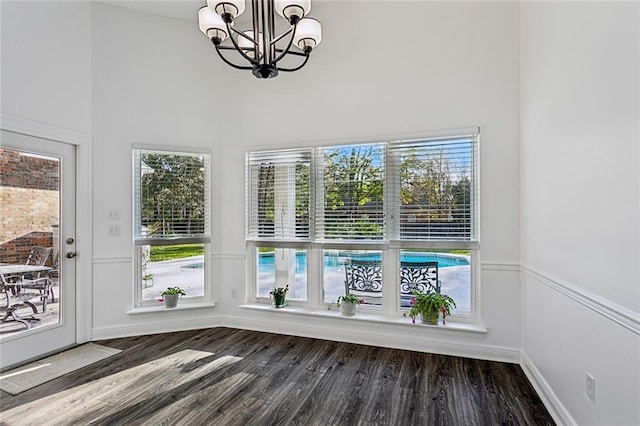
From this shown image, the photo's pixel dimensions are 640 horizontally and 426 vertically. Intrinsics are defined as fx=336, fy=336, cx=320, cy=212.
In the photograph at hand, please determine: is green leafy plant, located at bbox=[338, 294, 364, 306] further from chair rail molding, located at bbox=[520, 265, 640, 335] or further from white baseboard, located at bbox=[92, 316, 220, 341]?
chair rail molding, located at bbox=[520, 265, 640, 335]

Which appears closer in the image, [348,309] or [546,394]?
[546,394]

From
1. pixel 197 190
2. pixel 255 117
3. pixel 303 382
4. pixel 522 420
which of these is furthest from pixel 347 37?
pixel 522 420

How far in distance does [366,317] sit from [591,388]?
1941mm

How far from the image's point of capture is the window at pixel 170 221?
3.75m

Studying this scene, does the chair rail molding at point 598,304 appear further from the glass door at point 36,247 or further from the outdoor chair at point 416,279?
the glass door at point 36,247

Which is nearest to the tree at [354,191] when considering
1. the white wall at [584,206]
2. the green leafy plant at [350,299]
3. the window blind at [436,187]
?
the window blind at [436,187]

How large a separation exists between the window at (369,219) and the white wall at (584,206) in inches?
25.6

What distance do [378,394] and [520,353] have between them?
1.42 meters

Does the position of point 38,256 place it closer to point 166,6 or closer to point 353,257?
point 166,6

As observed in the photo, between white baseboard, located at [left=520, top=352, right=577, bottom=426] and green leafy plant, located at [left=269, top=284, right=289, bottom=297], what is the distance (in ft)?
7.70

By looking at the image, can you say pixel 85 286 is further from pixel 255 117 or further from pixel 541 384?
pixel 541 384

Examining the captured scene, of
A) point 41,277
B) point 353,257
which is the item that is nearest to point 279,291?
point 353,257

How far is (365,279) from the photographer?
3.56m

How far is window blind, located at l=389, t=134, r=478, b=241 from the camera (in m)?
3.16
